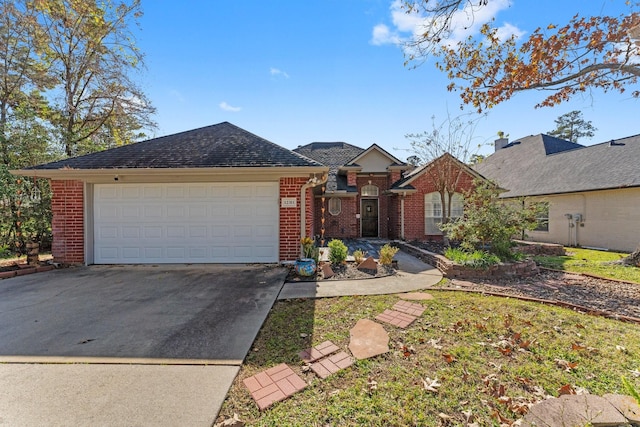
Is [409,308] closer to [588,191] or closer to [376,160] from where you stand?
[376,160]

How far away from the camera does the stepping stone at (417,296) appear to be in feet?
16.6

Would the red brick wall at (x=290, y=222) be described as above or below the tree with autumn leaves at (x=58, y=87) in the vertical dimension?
below

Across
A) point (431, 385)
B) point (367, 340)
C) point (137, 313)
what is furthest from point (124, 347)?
point (431, 385)

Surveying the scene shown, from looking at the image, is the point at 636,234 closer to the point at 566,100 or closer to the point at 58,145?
the point at 566,100

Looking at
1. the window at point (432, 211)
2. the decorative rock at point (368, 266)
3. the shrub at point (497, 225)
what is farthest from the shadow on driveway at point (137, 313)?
the window at point (432, 211)

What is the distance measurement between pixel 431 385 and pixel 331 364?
99 cm

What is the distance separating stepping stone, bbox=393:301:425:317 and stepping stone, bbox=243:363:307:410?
228cm

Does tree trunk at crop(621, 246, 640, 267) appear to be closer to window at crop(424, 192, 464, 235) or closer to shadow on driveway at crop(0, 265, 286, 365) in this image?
window at crop(424, 192, 464, 235)

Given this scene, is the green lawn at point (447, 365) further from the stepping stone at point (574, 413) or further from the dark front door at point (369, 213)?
the dark front door at point (369, 213)

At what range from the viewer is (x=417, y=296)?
17.0 ft

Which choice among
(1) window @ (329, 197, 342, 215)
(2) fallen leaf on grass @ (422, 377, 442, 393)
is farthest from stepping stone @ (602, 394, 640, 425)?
(1) window @ (329, 197, 342, 215)

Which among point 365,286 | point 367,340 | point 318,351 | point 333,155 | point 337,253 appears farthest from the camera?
point 333,155

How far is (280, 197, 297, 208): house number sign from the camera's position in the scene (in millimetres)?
7688

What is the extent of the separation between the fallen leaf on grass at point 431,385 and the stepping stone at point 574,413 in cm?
65
